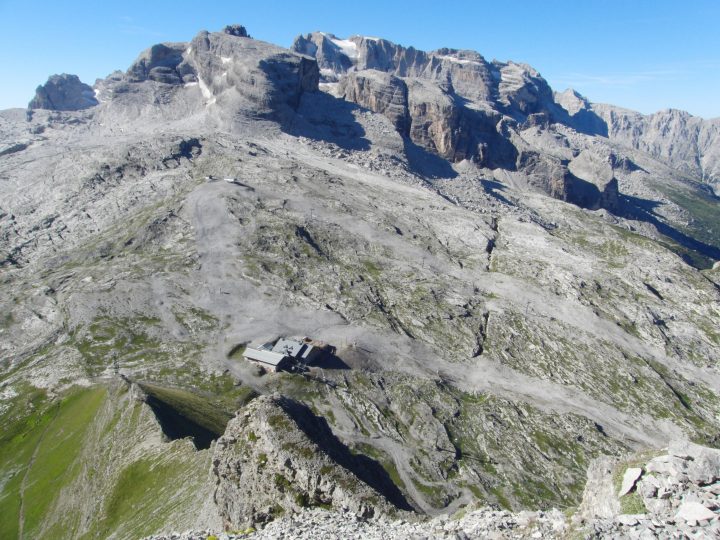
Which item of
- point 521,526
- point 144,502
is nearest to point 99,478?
point 144,502

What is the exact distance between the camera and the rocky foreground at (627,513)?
2284cm

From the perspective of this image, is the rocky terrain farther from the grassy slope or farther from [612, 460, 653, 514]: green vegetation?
the grassy slope

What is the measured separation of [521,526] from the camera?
28641mm

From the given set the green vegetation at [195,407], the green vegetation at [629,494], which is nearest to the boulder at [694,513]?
the green vegetation at [629,494]

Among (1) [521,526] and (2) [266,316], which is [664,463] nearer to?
(1) [521,526]

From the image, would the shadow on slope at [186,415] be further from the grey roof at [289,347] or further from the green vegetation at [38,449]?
the grey roof at [289,347]

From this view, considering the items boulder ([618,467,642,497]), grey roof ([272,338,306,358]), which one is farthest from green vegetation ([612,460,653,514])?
grey roof ([272,338,306,358])

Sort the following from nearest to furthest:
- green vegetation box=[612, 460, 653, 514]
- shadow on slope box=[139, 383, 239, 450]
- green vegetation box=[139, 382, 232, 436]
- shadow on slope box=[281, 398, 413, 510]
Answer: green vegetation box=[612, 460, 653, 514], shadow on slope box=[281, 398, 413, 510], shadow on slope box=[139, 383, 239, 450], green vegetation box=[139, 382, 232, 436]

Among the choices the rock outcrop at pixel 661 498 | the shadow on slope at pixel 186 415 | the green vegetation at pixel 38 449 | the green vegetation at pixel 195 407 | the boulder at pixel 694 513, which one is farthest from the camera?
the green vegetation at pixel 195 407

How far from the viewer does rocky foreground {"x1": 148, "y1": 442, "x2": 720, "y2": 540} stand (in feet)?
74.9

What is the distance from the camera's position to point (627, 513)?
86.0 feet

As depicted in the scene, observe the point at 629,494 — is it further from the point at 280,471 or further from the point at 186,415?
the point at 186,415

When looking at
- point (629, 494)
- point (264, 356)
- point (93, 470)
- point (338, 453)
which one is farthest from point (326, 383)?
point (629, 494)

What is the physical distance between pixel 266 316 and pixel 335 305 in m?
22.9
